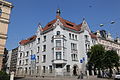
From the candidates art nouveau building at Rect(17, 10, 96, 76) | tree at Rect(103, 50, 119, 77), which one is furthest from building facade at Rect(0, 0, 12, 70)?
tree at Rect(103, 50, 119, 77)

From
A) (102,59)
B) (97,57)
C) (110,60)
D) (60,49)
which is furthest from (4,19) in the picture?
(110,60)

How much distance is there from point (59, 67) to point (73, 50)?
Result: 7.17m

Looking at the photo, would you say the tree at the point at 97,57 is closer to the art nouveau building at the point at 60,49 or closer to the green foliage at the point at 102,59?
the green foliage at the point at 102,59

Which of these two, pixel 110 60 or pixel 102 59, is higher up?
pixel 102 59

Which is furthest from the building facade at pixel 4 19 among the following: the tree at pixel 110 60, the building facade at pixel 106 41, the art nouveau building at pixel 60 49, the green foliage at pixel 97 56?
the building facade at pixel 106 41

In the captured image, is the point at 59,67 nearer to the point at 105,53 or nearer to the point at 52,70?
the point at 52,70

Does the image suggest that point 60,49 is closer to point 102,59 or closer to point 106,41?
point 102,59

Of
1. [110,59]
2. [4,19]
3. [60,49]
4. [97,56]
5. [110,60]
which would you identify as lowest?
[110,60]

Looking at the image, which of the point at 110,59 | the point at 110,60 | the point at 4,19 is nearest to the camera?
the point at 4,19

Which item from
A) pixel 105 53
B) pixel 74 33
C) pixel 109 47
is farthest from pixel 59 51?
pixel 109 47

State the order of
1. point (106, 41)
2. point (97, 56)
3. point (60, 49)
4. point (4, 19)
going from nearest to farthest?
point (4, 19) < point (97, 56) < point (60, 49) < point (106, 41)

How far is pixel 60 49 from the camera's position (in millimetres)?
37344

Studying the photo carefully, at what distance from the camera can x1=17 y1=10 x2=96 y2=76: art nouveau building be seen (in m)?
36.9

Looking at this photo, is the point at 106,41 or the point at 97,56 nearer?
Answer: the point at 97,56
